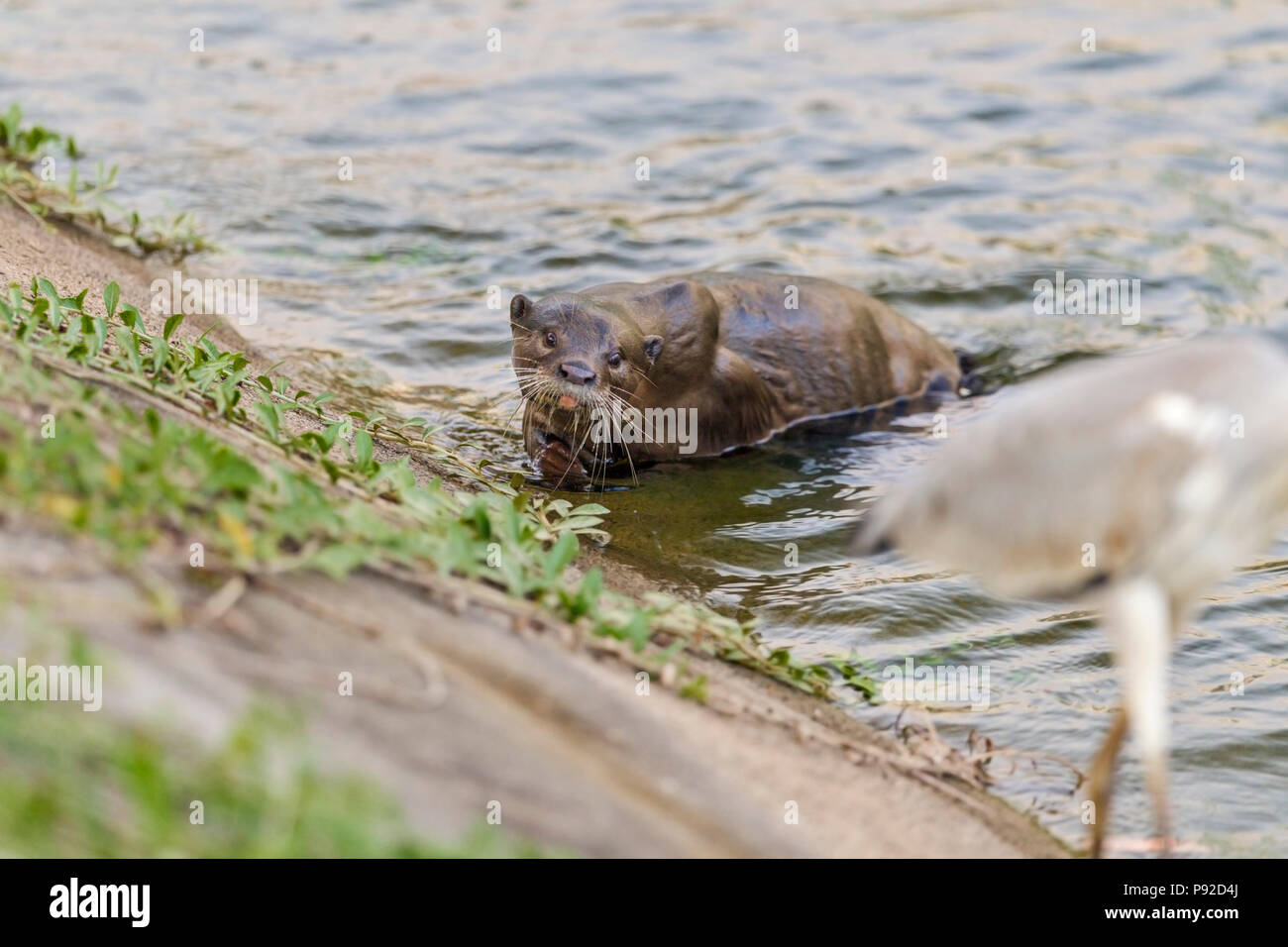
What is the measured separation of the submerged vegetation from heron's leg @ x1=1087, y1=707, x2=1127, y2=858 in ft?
17.3

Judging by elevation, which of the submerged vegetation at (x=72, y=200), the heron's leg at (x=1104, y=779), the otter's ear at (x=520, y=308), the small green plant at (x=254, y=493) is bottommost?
the heron's leg at (x=1104, y=779)

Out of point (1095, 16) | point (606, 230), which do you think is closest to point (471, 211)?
point (606, 230)

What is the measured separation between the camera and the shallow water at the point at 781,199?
16.9ft

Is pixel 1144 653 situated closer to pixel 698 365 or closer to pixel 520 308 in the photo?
pixel 520 308

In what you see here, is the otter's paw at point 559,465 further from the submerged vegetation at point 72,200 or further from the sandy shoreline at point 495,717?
the sandy shoreline at point 495,717

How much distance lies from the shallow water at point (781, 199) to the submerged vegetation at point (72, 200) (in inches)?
11.8

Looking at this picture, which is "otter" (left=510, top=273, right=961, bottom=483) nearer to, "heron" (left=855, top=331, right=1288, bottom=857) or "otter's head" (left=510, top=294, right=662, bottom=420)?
"otter's head" (left=510, top=294, right=662, bottom=420)

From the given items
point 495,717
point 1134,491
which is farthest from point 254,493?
point 1134,491

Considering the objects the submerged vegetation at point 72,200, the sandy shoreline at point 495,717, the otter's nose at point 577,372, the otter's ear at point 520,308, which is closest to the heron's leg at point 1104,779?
the sandy shoreline at point 495,717

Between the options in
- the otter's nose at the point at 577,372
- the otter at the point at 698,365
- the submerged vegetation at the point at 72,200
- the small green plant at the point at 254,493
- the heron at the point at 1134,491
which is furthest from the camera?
the submerged vegetation at the point at 72,200

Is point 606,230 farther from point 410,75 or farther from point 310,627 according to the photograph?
point 310,627

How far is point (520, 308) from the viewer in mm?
6270

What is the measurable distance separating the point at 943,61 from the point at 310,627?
9823mm

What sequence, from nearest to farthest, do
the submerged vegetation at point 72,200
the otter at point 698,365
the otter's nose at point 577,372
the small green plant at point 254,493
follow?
the small green plant at point 254,493 < the otter's nose at point 577,372 < the otter at point 698,365 < the submerged vegetation at point 72,200
